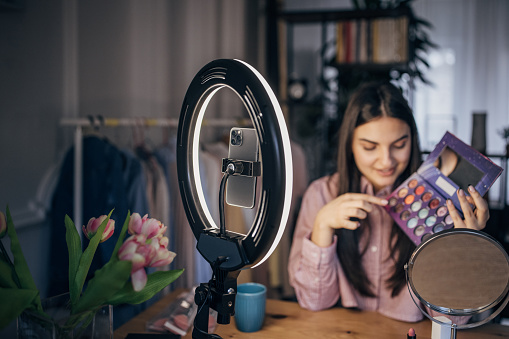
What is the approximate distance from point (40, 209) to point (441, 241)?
4.70ft

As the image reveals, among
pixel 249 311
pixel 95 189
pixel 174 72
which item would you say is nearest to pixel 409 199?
pixel 249 311

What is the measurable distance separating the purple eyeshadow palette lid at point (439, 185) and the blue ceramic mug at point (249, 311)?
354 millimetres

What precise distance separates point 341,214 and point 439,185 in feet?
0.71

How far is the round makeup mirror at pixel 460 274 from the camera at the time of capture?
2.54 ft

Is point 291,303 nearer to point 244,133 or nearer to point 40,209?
point 244,133

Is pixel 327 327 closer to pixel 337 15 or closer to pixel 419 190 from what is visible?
pixel 419 190

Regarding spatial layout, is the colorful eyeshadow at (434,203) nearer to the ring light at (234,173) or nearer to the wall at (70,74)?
the ring light at (234,173)

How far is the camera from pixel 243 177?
0.70 meters

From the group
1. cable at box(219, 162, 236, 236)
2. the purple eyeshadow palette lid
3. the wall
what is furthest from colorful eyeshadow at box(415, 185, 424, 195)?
the wall

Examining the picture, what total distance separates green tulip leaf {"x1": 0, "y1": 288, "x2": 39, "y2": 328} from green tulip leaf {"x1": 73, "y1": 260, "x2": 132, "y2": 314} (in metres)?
0.07

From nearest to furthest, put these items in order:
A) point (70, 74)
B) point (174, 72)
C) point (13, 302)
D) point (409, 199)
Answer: point (13, 302) → point (409, 199) → point (70, 74) → point (174, 72)

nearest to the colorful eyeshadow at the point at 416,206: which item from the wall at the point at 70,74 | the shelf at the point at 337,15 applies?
the wall at the point at 70,74

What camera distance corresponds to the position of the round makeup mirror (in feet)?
2.54

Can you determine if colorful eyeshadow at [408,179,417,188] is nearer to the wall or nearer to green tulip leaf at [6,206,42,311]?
green tulip leaf at [6,206,42,311]
